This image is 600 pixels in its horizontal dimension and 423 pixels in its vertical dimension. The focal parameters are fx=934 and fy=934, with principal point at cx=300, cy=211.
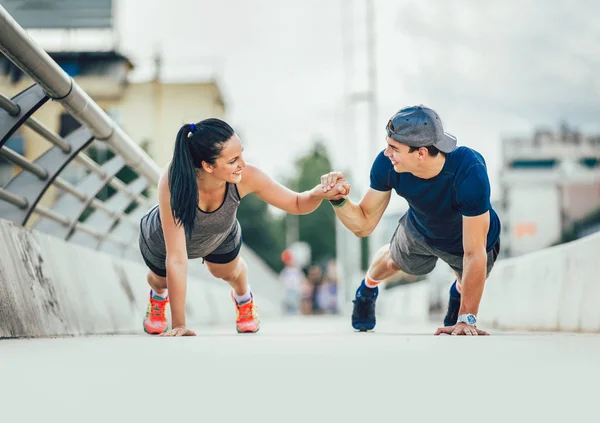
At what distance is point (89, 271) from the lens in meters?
6.51

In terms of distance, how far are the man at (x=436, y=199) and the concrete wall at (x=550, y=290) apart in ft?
2.01

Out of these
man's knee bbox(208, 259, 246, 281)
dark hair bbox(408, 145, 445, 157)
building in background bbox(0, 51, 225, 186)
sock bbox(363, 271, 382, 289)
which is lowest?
sock bbox(363, 271, 382, 289)

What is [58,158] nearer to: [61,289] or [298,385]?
[61,289]

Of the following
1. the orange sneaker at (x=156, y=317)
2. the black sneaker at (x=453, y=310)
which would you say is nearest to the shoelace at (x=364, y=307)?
the black sneaker at (x=453, y=310)

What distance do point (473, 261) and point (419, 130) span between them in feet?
2.74

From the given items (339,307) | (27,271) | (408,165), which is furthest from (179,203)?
(339,307)

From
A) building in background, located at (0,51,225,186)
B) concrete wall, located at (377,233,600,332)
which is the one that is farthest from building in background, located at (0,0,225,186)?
concrete wall, located at (377,233,600,332)

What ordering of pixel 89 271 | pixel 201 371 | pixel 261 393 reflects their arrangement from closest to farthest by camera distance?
pixel 261 393, pixel 201 371, pixel 89 271

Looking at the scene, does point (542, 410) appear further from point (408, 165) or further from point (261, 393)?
point (408, 165)

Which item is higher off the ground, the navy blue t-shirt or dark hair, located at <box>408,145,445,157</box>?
dark hair, located at <box>408,145,445,157</box>

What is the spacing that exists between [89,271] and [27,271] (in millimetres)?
1370

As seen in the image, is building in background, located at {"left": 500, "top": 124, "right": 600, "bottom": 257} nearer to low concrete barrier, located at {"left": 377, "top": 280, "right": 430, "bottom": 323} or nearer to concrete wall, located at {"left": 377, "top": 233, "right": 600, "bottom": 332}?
low concrete barrier, located at {"left": 377, "top": 280, "right": 430, "bottom": 323}

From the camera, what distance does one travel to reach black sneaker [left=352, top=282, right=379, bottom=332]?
706cm

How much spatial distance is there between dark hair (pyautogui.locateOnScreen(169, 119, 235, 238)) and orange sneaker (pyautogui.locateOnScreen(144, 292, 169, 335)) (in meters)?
1.16
